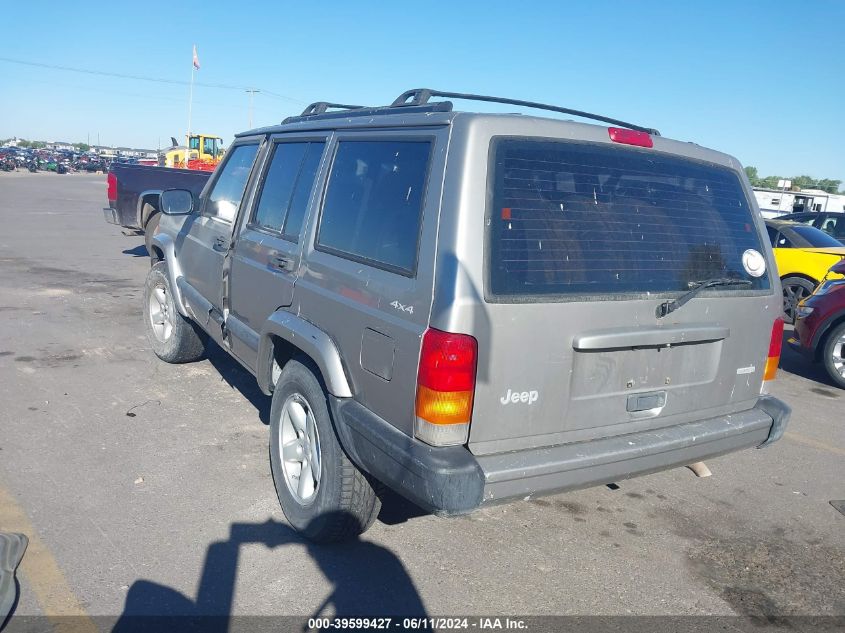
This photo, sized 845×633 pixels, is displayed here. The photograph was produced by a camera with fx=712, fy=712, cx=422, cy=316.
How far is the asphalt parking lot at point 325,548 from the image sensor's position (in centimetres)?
313

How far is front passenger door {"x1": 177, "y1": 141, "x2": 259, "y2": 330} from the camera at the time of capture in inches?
187

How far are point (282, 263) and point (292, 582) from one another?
63.1 inches

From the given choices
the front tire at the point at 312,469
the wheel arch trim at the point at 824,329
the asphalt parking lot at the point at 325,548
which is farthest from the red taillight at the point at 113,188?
the wheel arch trim at the point at 824,329

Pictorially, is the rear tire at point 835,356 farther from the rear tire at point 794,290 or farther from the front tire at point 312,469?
the front tire at point 312,469

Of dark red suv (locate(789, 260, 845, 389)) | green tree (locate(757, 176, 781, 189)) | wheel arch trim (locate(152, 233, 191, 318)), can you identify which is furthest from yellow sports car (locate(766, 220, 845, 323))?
green tree (locate(757, 176, 781, 189))

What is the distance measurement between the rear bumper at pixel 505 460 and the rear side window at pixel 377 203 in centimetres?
69

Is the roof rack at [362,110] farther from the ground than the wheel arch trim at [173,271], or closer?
farther from the ground

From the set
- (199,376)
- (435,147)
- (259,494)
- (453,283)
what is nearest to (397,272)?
(453,283)

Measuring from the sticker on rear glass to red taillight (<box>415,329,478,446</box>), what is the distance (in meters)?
1.69

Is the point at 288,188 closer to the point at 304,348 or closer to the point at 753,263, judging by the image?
the point at 304,348

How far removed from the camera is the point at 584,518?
3.98 meters

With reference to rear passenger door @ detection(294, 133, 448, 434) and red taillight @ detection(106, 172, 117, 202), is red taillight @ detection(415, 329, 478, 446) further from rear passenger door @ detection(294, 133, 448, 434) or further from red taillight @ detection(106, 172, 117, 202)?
red taillight @ detection(106, 172, 117, 202)

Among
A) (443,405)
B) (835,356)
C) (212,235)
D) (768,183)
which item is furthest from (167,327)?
(768,183)

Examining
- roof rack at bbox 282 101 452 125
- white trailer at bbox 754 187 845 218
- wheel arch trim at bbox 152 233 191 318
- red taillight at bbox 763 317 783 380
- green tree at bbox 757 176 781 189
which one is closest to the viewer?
roof rack at bbox 282 101 452 125
